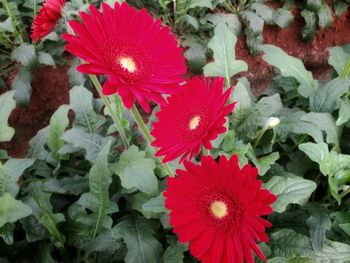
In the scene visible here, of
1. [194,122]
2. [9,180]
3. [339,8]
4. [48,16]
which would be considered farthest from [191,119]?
[339,8]

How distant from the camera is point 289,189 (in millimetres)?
1373

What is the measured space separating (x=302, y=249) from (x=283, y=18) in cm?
157

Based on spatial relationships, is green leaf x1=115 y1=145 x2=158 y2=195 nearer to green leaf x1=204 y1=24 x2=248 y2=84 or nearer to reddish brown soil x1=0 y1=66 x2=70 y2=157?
green leaf x1=204 y1=24 x2=248 y2=84

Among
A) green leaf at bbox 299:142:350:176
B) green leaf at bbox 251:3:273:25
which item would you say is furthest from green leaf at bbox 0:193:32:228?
green leaf at bbox 251:3:273:25

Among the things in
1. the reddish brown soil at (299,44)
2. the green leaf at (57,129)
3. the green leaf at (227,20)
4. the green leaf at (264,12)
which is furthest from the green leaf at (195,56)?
the green leaf at (57,129)

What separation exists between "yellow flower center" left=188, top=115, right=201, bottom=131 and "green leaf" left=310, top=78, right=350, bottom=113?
0.79m

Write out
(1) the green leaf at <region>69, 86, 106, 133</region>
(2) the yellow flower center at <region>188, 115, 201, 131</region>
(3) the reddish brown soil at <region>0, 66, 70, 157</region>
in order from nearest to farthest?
(2) the yellow flower center at <region>188, 115, 201, 131</region> < (1) the green leaf at <region>69, 86, 106, 133</region> < (3) the reddish brown soil at <region>0, 66, 70, 157</region>

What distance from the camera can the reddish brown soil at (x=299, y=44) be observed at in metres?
2.62

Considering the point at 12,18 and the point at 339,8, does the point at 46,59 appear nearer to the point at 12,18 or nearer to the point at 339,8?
the point at 12,18

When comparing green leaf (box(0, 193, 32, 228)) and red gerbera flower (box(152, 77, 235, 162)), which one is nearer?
red gerbera flower (box(152, 77, 235, 162))

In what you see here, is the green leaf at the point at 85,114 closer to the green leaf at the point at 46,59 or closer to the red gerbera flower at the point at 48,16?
the green leaf at the point at 46,59

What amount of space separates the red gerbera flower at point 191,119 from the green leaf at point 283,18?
64.0 inches

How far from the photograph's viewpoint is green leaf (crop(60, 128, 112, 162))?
1.63 m

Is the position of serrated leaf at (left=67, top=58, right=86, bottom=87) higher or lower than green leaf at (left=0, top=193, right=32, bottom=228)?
lower
